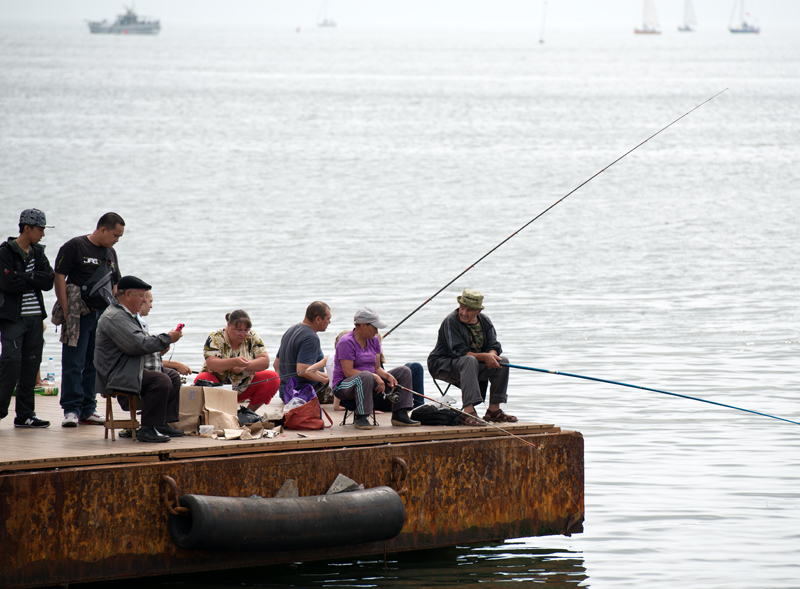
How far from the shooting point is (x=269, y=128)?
5856 centimetres

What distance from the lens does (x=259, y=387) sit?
8.09 metres

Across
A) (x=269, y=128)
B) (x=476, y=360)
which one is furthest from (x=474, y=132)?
(x=476, y=360)

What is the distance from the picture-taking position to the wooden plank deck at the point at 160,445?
6640mm

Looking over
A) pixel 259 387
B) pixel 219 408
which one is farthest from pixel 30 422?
pixel 259 387

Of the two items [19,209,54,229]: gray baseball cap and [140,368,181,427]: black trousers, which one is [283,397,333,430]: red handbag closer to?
[140,368,181,427]: black trousers

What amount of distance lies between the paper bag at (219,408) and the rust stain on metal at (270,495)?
1.27 feet

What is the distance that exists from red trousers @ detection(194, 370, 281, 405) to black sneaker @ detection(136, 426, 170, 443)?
1.08 metres

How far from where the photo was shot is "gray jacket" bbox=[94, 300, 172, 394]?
22.5ft

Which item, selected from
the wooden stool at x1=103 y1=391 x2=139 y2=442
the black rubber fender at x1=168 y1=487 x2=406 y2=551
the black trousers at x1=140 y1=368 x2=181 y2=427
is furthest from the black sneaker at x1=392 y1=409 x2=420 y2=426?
the wooden stool at x1=103 y1=391 x2=139 y2=442

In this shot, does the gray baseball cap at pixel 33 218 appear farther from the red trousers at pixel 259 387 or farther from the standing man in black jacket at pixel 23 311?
the red trousers at pixel 259 387

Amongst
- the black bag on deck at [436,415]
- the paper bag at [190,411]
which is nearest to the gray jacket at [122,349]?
the paper bag at [190,411]

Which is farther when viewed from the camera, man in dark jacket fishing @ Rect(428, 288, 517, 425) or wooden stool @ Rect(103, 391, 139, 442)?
man in dark jacket fishing @ Rect(428, 288, 517, 425)

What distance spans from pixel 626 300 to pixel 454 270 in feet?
15.8

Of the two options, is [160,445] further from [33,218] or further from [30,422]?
[33,218]
